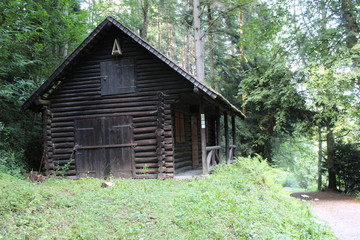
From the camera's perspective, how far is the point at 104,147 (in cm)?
1317

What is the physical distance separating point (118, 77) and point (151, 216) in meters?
7.98

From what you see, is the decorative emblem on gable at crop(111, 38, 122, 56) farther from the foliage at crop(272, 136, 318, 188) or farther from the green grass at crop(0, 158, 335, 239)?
the foliage at crop(272, 136, 318, 188)

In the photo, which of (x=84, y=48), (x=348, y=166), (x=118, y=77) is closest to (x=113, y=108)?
(x=118, y=77)

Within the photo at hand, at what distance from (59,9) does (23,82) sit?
6.22m

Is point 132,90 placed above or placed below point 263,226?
above

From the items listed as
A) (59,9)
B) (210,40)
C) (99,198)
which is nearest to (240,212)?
(99,198)

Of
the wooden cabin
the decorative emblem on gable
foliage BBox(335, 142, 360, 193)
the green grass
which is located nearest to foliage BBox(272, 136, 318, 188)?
foliage BBox(335, 142, 360, 193)

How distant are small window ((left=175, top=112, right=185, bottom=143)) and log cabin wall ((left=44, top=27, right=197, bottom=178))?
1.68 m

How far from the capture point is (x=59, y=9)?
18188 millimetres

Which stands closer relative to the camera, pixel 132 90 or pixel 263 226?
pixel 263 226

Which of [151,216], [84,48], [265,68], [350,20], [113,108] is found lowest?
[151,216]

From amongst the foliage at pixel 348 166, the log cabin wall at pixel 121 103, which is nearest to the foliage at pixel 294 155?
the foliage at pixel 348 166

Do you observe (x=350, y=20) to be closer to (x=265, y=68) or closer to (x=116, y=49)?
(x=265, y=68)

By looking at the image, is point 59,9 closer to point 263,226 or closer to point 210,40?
point 210,40
